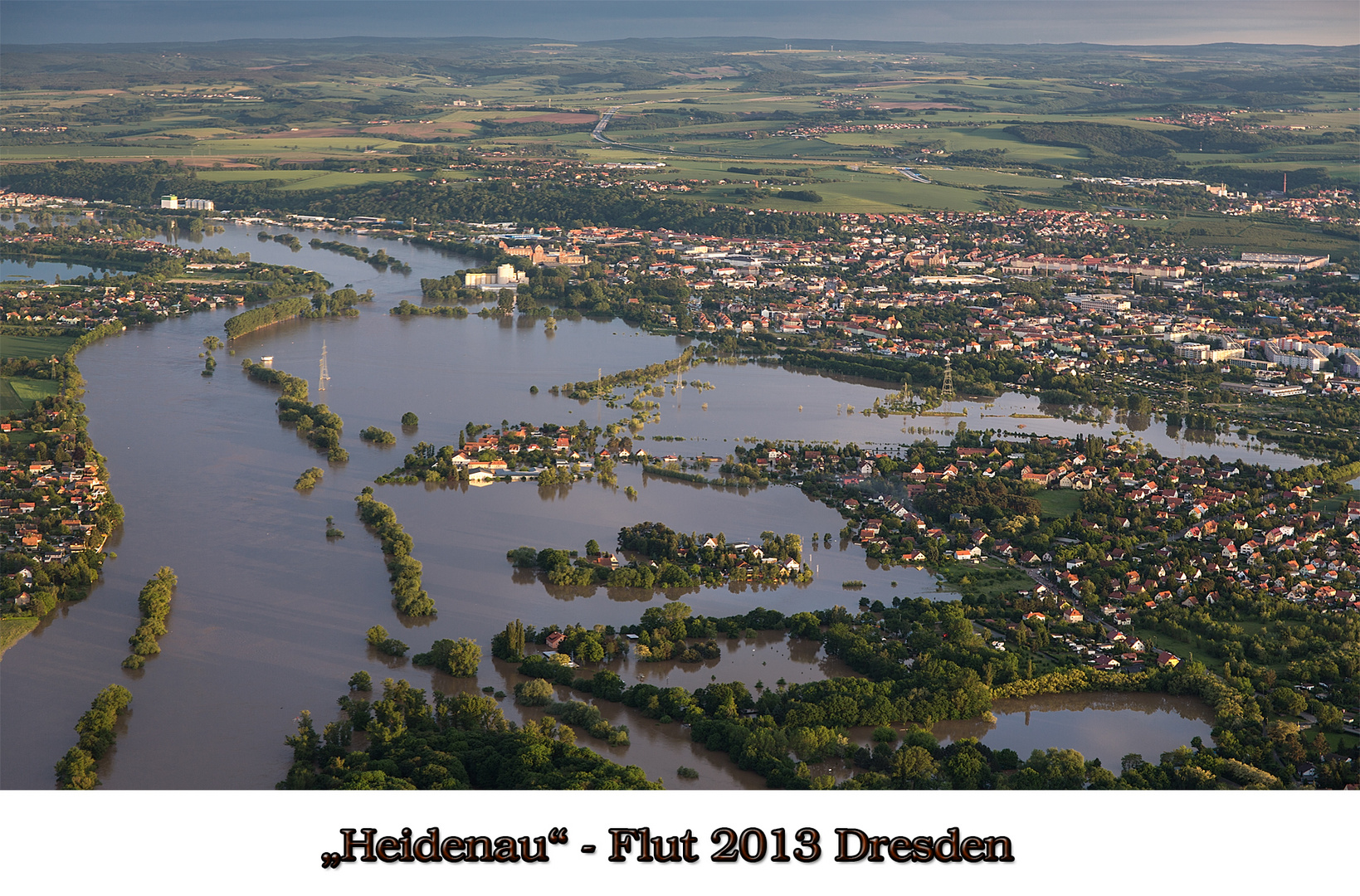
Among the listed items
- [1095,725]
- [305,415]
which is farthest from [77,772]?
[305,415]

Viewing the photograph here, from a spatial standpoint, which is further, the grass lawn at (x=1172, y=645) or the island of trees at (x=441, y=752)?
the grass lawn at (x=1172, y=645)

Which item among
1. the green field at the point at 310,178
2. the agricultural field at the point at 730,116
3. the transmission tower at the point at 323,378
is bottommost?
the transmission tower at the point at 323,378

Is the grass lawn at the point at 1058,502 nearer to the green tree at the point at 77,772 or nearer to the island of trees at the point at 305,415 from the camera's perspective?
the island of trees at the point at 305,415

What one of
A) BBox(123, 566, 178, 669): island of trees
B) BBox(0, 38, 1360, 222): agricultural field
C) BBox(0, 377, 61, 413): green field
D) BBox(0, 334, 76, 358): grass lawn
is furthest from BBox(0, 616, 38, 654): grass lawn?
BBox(0, 38, 1360, 222): agricultural field

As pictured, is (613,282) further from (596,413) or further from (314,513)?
(314,513)

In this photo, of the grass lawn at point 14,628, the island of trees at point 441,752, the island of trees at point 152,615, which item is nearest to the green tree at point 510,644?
the island of trees at point 441,752
